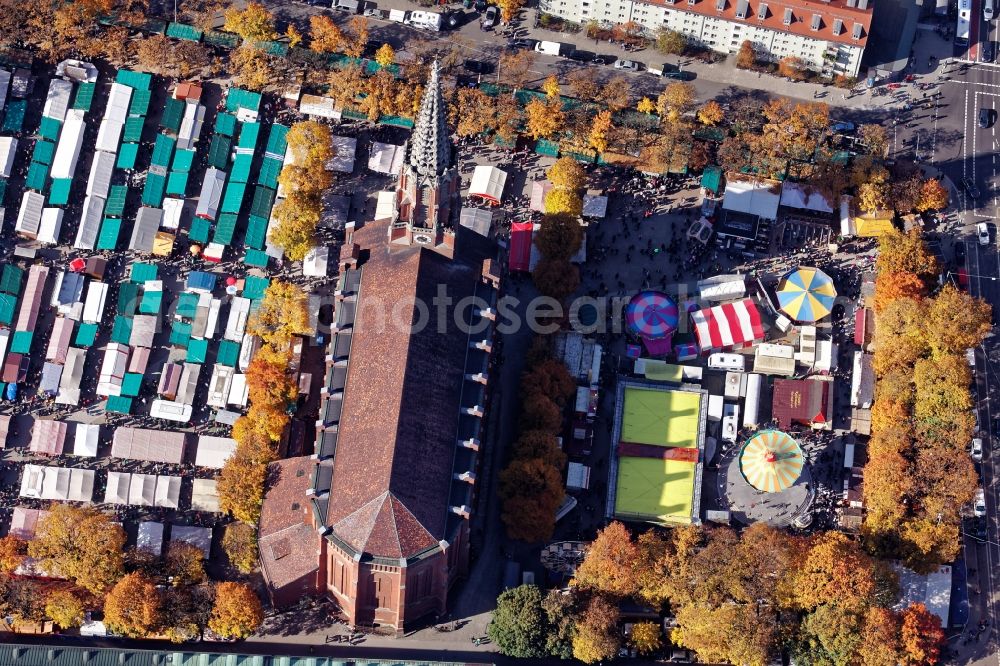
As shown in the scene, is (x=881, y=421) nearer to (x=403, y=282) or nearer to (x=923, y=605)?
(x=923, y=605)

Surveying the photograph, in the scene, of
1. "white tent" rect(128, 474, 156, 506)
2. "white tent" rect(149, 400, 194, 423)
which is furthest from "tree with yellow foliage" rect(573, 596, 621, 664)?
"white tent" rect(149, 400, 194, 423)

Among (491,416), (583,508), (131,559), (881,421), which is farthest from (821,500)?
(131,559)

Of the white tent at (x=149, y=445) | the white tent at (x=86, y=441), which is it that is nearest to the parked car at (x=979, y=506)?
the white tent at (x=149, y=445)

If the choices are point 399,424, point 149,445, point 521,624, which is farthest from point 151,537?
point 521,624

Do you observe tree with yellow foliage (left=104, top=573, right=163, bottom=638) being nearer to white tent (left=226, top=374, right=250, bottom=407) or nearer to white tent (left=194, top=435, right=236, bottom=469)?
white tent (left=194, top=435, right=236, bottom=469)

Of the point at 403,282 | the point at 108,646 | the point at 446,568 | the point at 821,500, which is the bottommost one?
the point at 108,646
